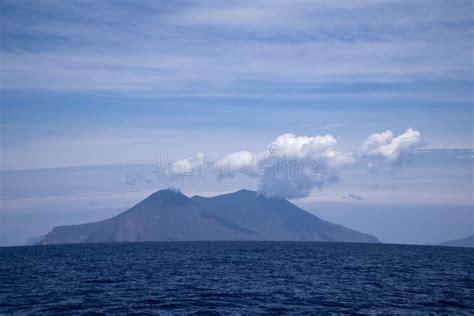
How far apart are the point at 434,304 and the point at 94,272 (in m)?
65.1

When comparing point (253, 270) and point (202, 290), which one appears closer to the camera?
point (202, 290)

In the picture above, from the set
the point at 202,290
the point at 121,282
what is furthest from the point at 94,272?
the point at 202,290

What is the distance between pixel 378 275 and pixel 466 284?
16.3 metres

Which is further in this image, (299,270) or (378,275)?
(299,270)

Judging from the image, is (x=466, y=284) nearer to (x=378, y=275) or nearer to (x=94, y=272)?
(x=378, y=275)

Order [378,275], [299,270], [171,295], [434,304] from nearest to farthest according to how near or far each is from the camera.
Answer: [434,304] < [171,295] < [378,275] < [299,270]

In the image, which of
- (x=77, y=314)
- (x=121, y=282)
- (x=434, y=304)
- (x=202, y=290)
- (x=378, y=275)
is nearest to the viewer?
(x=77, y=314)

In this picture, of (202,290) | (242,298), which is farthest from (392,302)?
(202,290)

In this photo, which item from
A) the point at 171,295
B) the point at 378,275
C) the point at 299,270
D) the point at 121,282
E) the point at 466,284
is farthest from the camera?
the point at 299,270

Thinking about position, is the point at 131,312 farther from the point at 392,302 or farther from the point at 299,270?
the point at 299,270

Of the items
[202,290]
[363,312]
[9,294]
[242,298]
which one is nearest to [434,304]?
[363,312]

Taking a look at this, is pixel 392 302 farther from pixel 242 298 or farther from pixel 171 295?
pixel 171 295

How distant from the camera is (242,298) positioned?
63.5 m

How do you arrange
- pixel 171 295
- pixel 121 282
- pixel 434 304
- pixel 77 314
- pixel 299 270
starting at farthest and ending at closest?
pixel 299 270 → pixel 121 282 → pixel 171 295 → pixel 434 304 → pixel 77 314
